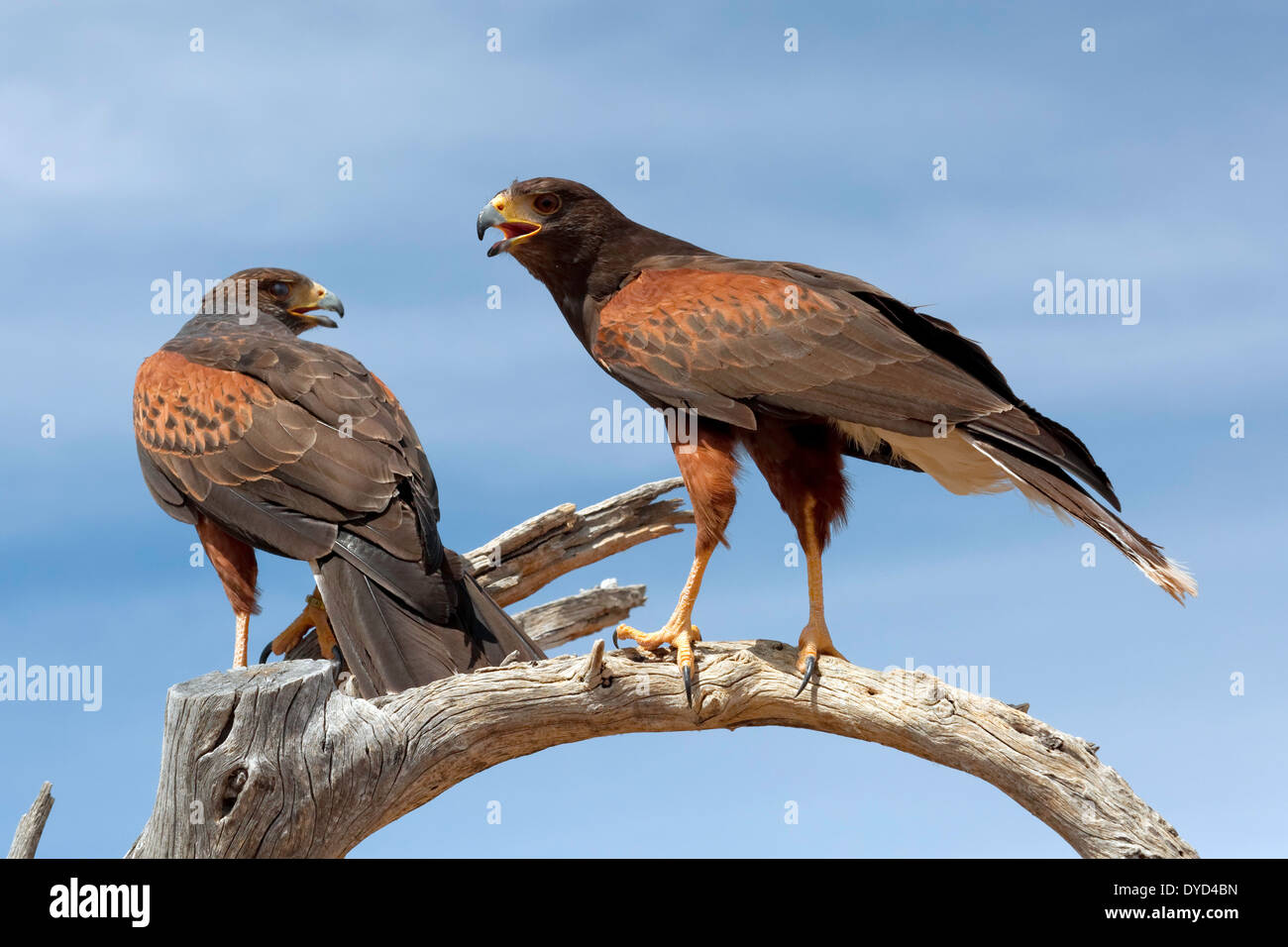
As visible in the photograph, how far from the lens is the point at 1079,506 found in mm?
5164

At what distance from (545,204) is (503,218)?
0.25 m

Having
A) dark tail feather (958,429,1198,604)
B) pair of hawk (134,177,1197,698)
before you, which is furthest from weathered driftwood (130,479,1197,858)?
dark tail feather (958,429,1198,604)

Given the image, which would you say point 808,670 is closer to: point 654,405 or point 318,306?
point 654,405

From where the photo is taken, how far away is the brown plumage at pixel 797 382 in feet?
17.6

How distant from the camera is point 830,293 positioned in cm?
598

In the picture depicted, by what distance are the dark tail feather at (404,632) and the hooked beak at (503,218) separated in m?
1.83

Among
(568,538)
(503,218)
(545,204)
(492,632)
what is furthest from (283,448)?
(568,538)

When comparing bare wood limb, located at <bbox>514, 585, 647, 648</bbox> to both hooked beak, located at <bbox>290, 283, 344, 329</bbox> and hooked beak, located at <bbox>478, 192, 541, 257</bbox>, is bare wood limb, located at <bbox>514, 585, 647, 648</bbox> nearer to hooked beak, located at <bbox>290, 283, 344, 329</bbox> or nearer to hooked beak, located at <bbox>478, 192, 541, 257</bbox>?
hooked beak, located at <bbox>290, 283, 344, 329</bbox>

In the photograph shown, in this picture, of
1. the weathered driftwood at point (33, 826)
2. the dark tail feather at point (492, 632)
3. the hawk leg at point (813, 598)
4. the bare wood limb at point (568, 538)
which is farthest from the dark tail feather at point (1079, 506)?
the weathered driftwood at point (33, 826)

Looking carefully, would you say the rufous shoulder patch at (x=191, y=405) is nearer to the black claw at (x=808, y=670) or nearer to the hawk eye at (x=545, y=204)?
the hawk eye at (x=545, y=204)
